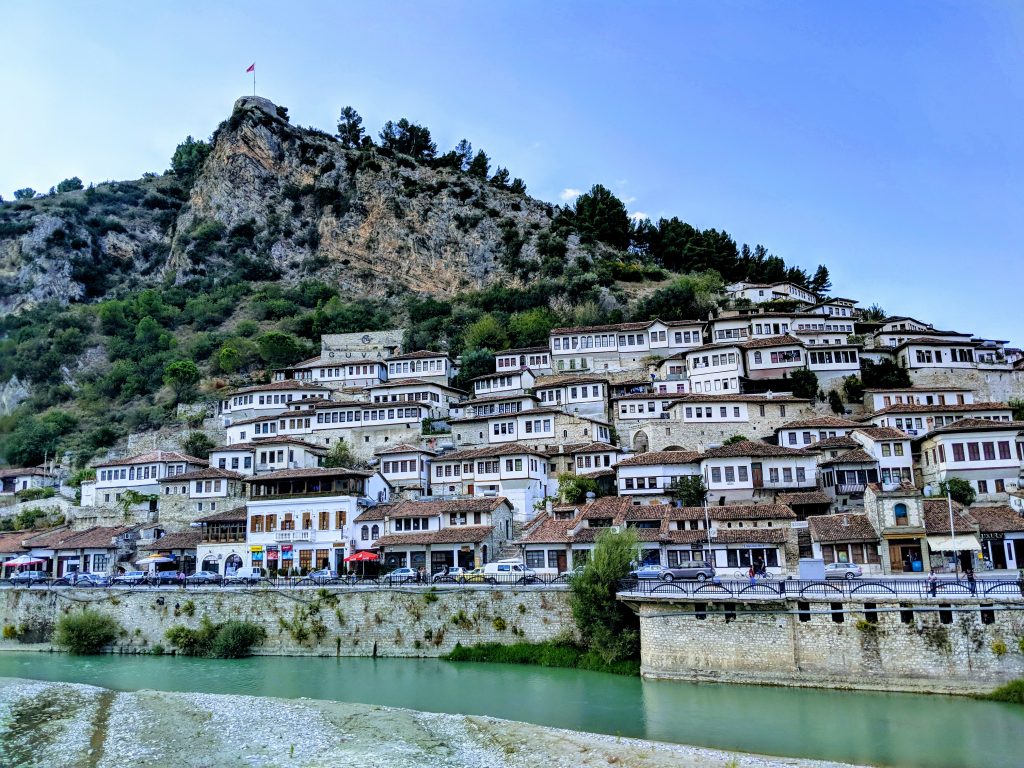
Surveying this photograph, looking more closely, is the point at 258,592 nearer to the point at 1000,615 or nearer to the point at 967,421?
the point at 1000,615

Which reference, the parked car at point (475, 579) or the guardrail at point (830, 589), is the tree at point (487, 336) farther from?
the guardrail at point (830, 589)

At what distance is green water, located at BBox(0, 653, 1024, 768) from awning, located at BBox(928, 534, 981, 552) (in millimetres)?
8893

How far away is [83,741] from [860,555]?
29463 millimetres

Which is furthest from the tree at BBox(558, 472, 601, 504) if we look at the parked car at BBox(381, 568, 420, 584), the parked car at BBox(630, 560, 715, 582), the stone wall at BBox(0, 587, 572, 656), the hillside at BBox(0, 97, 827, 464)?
the hillside at BBox(0, 97, 827, 464)

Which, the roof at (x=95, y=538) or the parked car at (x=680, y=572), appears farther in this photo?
the roof at (x=95, y=538)

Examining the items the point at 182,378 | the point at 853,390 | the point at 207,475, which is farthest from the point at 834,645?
the point at 182,378

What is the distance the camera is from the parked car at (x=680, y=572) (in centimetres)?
3017

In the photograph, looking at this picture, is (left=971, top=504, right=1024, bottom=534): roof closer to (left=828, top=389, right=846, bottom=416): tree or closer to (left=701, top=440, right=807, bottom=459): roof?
(left=701, top=440, right=807, bottom=459): roof

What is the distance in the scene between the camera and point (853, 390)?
55.9 metres

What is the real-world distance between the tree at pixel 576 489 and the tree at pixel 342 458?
53.2 feet

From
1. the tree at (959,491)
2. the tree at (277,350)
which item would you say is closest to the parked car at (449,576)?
the tree at (959,491)

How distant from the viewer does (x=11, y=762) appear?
2219 centimetres

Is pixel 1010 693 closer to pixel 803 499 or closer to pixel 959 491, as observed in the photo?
pixel 803 499

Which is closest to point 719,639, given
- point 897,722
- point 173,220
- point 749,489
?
point 897,722
